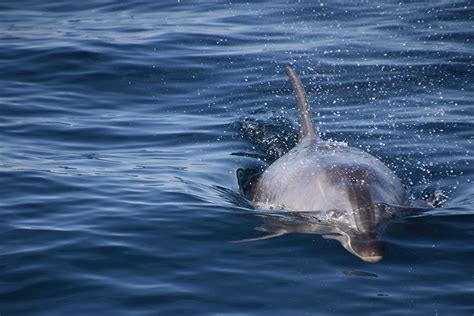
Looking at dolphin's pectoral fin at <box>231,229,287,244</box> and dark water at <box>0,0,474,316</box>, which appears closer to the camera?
dark water at <box>0,0,474,316</box>

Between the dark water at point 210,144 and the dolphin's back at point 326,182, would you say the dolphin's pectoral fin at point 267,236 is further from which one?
the dolphin's back at point 326,182

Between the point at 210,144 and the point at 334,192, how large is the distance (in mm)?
3440

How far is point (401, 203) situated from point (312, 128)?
189 cm

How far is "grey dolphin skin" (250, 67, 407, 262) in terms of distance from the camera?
8.16 meters

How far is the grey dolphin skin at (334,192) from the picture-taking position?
8156mm

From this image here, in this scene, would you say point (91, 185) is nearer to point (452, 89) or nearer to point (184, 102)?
Result: point (184, 102)

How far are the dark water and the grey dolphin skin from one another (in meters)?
0.15

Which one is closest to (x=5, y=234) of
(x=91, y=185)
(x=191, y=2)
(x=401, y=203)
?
(x=91, y=185)

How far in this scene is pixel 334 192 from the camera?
8.66 meters

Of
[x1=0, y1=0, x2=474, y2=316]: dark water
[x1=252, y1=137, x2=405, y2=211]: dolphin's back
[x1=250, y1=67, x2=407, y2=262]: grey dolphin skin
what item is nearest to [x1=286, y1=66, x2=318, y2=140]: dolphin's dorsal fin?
[x1=250, y1=67, x2=407, y2=262]: grey dolphin skin

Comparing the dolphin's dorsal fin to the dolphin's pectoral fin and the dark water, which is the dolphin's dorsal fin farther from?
the dolphin's pectoral fin

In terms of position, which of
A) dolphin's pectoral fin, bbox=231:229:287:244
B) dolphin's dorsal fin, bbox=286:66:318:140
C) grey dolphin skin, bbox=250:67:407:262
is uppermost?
dolphin's dorsal fin, bbox=286:66:318:140

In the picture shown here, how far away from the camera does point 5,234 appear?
336 inches

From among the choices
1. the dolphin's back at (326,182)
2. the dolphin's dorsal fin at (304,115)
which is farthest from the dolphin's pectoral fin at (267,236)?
the dolphin's dorsal fin at (304,115)
